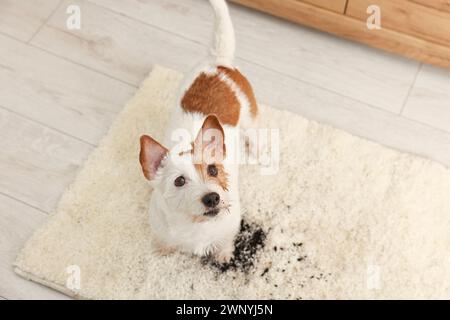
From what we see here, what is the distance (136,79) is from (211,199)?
872 millimetres

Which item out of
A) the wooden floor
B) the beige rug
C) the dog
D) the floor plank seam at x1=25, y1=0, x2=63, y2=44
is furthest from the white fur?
the floor plank seam at x1=25, y1=0, x2=63, y2=44

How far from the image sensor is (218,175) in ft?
4.32

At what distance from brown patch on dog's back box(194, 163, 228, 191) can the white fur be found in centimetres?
1

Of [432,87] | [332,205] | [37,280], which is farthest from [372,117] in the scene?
[37,280]

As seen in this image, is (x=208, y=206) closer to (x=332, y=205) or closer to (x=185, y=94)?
(x=185, y=94)

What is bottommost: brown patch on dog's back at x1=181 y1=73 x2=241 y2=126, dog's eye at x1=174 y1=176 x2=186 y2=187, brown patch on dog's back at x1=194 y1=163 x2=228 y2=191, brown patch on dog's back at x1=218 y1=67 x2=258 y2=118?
dog's eye at x1=174 y1=176 x2=186 y2=187

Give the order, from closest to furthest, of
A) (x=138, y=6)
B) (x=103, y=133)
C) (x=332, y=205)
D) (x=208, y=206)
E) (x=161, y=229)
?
(x=208, y=206) → (x=161, y=229) → (x=332, y=205) → (x=103, y=133) → (x=138, y=6)

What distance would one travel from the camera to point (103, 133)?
6.08 feet

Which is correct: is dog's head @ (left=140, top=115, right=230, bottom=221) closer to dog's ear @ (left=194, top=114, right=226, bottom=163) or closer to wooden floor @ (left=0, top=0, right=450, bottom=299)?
dog's ear @ (left=194, top=114, right=226, bottom=163)

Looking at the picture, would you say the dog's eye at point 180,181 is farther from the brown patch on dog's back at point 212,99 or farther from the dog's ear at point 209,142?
the brown patch on dog's back at point 212,99

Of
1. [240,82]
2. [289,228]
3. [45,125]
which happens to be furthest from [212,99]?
[45,125]

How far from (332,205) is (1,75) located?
1.27 metres

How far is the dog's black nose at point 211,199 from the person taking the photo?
124 cm

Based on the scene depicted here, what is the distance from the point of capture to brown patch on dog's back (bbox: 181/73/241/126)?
151 cm
